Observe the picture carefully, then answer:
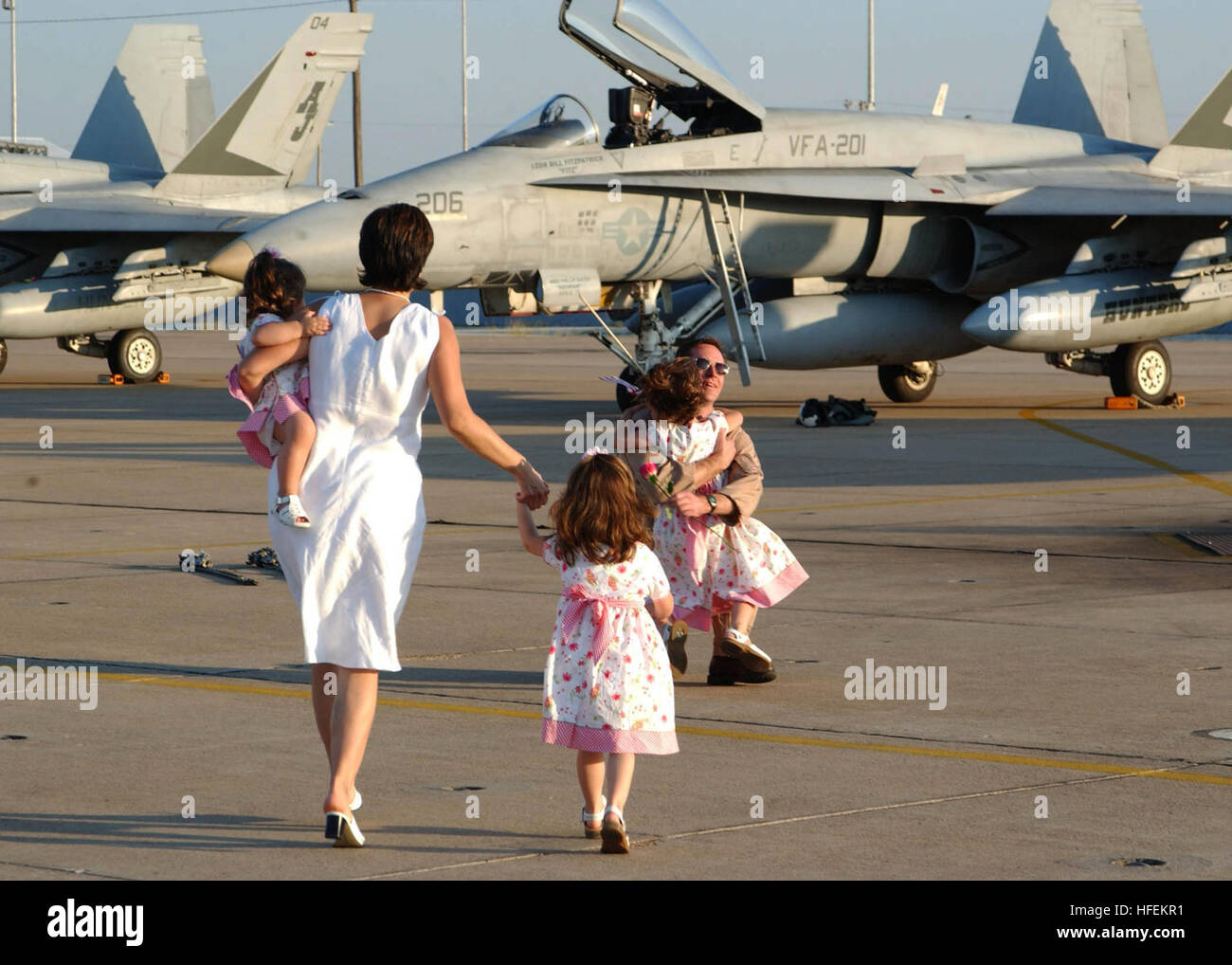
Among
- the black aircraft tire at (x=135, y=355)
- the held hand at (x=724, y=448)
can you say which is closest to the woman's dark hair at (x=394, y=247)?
the held hand at (x=724, y=448)

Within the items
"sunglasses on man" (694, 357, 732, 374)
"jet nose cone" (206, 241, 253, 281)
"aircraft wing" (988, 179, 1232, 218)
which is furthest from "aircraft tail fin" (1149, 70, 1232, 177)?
"sunglasses on man" (694, 357, 732, 374)

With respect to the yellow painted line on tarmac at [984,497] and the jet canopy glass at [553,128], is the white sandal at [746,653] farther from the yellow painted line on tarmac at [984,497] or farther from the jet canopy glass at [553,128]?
the jet canopy glass at [553,128]

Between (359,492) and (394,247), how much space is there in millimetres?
758

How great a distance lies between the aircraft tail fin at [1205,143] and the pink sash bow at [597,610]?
820 inches

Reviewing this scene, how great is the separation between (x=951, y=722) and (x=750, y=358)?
14.1 m

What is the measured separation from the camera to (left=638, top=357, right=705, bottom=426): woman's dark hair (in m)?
7.50

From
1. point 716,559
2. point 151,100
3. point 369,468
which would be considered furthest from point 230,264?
point 151,100

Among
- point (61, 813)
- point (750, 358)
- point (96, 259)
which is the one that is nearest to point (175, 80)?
point (96, 259)

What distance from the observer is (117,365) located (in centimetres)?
3017

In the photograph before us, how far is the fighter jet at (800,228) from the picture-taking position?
19.8 meters

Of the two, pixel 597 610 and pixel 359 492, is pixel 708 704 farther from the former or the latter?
pixel 359 492

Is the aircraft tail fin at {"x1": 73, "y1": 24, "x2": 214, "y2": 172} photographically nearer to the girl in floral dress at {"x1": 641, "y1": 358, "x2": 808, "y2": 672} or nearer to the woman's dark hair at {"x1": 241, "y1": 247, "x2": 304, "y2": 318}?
the girl in floral dress at {"x1": 641, "y1": 358, "x2": 808, "y2": 672}

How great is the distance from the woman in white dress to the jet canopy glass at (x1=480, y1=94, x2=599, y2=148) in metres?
15.1

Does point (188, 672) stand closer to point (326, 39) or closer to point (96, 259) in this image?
point (96, 259)
